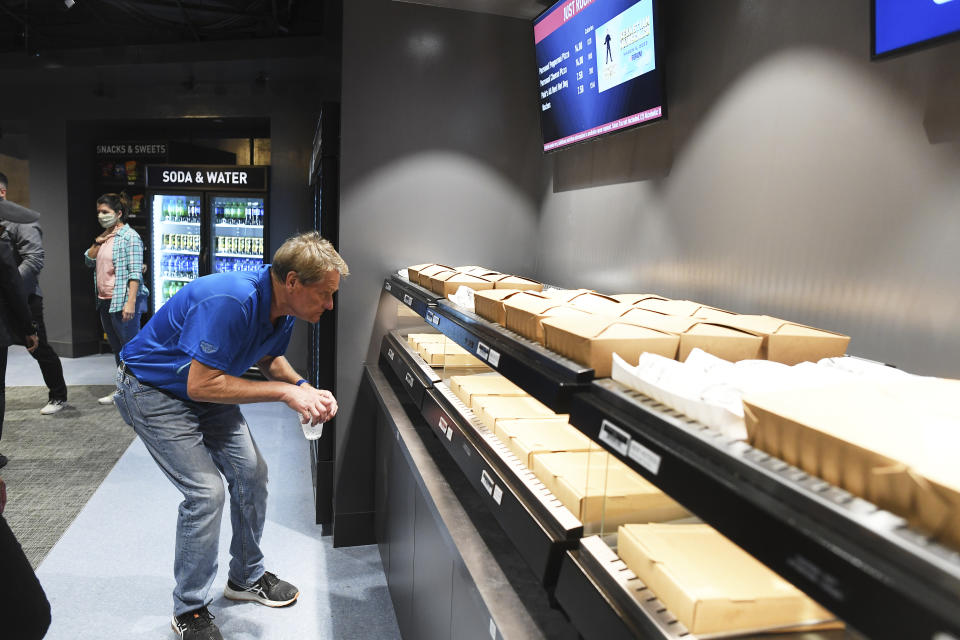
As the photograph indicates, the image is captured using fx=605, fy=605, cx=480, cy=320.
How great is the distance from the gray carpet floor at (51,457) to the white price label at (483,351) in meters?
2.88

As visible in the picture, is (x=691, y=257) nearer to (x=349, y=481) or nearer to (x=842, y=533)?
(x=842, y=533)

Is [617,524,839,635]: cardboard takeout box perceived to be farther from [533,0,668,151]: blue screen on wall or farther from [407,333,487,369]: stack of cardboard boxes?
[533,0,668,151]: blue screen on wall

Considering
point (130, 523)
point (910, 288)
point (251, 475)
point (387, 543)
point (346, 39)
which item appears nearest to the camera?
point (910, 288)

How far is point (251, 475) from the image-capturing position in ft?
9.21

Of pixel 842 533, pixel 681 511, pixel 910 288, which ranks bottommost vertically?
pixel 681 511

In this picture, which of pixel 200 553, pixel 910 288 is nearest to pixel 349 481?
pixel 200 553

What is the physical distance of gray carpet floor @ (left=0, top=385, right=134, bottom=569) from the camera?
352 cm

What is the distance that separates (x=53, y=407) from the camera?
17.8ft

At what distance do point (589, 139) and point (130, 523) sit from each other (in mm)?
3389

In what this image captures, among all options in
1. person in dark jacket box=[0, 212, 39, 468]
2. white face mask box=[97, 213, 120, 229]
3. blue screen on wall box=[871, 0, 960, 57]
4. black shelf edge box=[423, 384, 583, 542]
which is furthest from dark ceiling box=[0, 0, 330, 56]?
blue screen on wall box=[871, 0, 960, 57]

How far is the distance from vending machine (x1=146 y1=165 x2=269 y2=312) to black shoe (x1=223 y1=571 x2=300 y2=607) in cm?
486

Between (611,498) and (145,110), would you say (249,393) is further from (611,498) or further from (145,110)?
(145,110)

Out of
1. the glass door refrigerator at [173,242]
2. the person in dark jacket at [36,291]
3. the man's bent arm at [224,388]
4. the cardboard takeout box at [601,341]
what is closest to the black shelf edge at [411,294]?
the man's bent arm at [224,388]

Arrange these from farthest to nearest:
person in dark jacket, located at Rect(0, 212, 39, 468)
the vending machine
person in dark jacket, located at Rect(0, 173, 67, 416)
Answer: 1. the vending machine
2. person in dark jacket, located at Rect(0, 173, 67, 416)
3. person in dark jacket, located at Rect(0, 212, 39, 468)
